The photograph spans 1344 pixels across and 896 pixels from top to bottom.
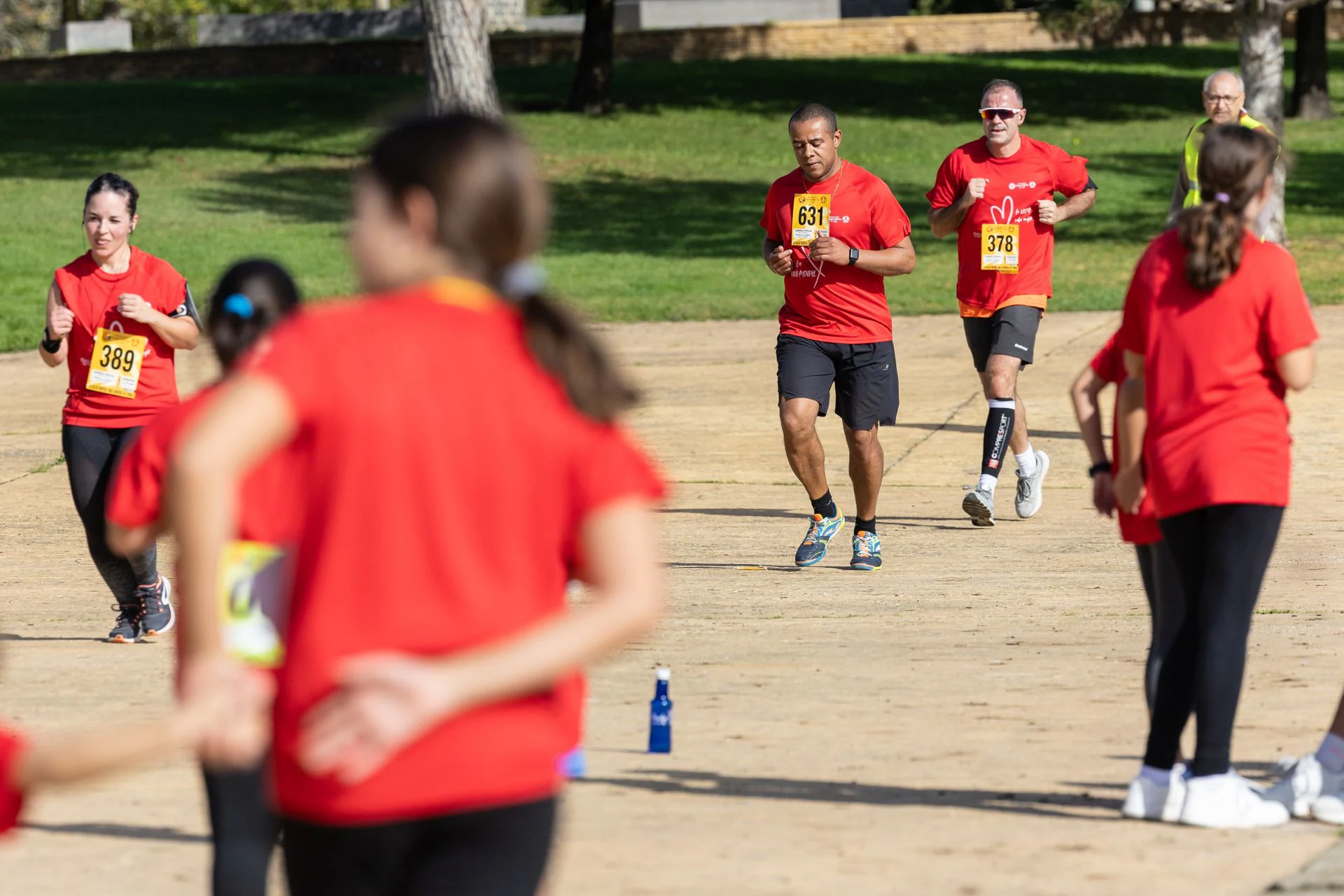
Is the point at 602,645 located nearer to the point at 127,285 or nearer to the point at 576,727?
the point at 576,727

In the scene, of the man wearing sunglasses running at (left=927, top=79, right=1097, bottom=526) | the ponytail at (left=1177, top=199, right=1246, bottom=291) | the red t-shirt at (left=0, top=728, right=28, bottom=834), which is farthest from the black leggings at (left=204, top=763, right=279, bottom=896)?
the man wearing sunglasses running at (left=927, top=79, right=1097, bottom=526)

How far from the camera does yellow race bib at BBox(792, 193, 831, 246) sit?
9.59 m

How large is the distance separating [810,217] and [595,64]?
28329 mm

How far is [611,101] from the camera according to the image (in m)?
38.5

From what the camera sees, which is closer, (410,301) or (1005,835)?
(410,301)

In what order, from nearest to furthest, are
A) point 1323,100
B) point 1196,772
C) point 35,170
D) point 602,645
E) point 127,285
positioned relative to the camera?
point 602,645 < point 1196,772 < point 127,285 < point 35,170 < point 1323,100

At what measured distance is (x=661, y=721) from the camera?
597 centimetres

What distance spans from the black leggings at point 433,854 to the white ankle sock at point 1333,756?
324 centimetres

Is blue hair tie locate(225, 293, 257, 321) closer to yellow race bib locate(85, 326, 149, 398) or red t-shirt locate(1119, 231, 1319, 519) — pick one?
red t-shirt locate(1119, 231, 1319, 519)

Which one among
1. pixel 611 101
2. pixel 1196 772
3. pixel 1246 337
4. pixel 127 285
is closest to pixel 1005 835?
pixel 1196 772

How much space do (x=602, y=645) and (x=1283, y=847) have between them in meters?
3.13

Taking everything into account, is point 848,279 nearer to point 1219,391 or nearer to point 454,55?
point 1219,391

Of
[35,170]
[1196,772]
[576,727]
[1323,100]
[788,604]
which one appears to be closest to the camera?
[576,727]

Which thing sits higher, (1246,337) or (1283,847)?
(1246,337)
